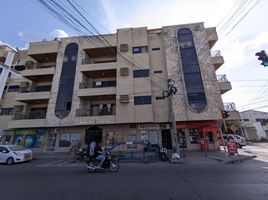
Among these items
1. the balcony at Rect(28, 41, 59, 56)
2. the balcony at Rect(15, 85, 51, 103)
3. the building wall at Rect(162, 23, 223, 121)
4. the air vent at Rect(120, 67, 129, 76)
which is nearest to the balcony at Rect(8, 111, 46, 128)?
the balcony at Rect(15, 85, 51, 103)

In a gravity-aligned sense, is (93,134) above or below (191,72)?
below

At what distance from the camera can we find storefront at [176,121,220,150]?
1892 cm

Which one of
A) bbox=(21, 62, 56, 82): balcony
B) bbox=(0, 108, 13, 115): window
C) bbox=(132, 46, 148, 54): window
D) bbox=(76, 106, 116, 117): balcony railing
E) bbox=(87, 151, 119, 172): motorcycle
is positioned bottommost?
bbox=(87, 151, 119, 172): motorcycle

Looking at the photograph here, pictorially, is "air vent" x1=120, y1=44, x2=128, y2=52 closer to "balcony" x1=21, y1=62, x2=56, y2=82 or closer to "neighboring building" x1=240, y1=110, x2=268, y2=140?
"balcony" x1=21, y1=62, x2=56, y2=82

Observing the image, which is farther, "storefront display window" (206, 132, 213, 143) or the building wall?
"storefront display window" (206, 132, 213, 143)

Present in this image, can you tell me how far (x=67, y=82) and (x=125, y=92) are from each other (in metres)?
9.09

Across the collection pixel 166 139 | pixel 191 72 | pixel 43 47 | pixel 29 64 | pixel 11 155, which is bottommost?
pixel 11 155

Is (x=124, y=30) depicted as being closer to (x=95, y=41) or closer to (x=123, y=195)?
(x=95, y=41)

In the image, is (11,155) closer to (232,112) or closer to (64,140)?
(64,140)

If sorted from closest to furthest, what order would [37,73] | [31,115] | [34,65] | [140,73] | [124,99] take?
1. [124,99]
2. [140,73]
3. [31,115]
4. [37,73]
5. [34,65]

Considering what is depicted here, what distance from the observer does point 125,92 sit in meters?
20.1

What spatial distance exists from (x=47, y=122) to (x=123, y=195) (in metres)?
19.2

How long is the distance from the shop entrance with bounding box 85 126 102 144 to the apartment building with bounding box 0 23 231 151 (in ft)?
0.45

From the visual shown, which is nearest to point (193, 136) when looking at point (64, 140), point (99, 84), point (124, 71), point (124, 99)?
point (124, 99)
